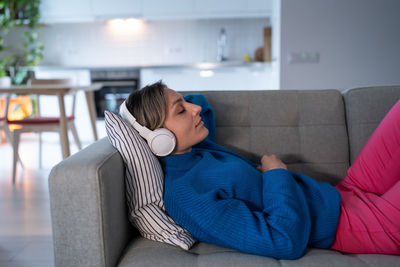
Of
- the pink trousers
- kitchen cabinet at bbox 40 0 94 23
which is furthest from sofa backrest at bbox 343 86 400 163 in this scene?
kitchen cabinet at bbox 40 0 94 23

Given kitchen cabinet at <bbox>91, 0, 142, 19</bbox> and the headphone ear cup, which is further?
kitchen cabinet at <bbox>91, 0, 142, 19</bbox>

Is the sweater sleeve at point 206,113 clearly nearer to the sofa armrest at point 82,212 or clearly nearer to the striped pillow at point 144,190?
the striped pillow at point 144,190

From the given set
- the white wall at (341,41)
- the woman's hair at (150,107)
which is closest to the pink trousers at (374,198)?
the woman's hair at (150,107)

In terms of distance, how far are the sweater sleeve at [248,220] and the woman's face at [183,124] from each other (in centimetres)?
19

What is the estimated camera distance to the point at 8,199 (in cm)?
270

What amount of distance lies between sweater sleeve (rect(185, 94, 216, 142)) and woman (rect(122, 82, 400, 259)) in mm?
116

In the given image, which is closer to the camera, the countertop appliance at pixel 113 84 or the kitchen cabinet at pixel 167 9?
the kitchen cabinet at pixel 167 9

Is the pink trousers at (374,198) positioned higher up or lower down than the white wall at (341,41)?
lower down

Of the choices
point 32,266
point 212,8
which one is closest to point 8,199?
point 32,266

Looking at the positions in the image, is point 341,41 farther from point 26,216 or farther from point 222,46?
point 26,216

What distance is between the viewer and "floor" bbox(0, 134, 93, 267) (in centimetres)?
182

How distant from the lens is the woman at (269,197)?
969mm

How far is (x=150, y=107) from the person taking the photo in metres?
1.20

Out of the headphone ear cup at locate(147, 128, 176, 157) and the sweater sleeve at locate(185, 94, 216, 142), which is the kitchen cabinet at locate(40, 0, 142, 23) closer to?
the sweater sleeve at locate(185, 94, 216, 142)
